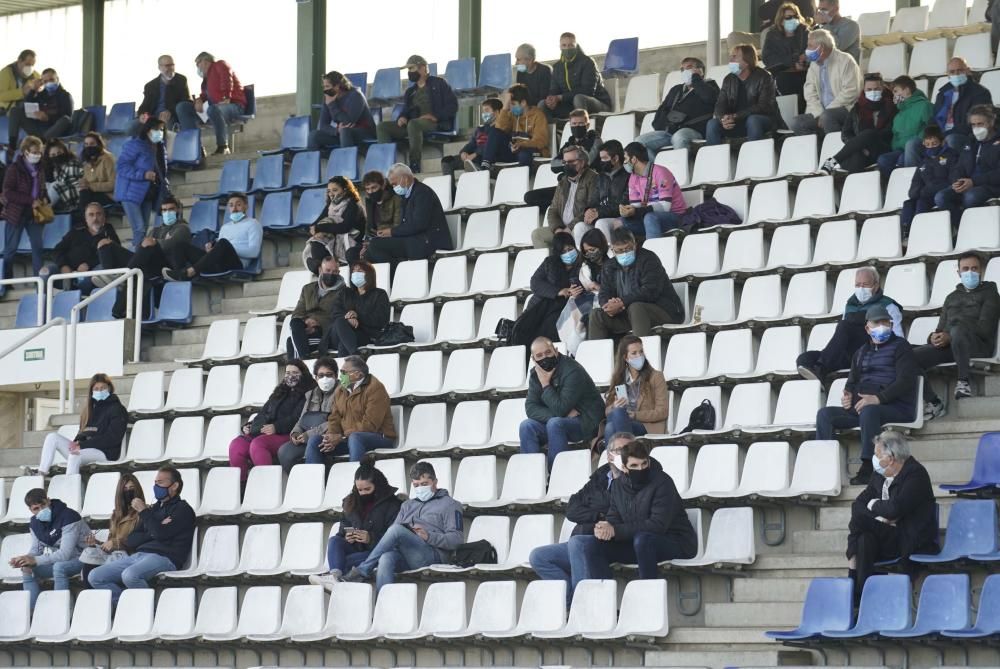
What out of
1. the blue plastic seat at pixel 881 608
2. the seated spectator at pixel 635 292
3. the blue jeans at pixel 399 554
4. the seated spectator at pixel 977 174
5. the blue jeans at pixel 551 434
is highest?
the seated spectator at pixel 977 174

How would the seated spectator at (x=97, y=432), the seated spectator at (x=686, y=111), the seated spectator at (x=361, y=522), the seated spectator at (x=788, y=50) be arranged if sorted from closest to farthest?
the seated spectator at (x=361, y=522) < the seated spectator at (x=97, y=432) < the seated spectator at (x=686, y=111) < the seated spectator at (x=788, y=50)

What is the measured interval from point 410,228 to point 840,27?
3.75m

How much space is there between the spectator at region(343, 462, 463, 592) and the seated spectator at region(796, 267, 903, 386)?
222cm

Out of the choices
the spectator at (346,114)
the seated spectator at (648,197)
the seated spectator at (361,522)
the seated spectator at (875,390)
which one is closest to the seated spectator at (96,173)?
the spectator at (346,114)

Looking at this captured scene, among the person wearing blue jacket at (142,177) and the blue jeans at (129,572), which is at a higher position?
the person wearing blue jacket at (142,177)

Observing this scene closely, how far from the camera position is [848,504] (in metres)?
10.5

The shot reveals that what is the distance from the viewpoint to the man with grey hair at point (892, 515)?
9.55 metres

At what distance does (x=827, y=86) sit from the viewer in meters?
14.5

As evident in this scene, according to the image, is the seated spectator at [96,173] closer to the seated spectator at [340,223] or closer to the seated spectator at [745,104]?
the seated spectator at [340,223]

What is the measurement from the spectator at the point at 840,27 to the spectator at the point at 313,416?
5.09 m

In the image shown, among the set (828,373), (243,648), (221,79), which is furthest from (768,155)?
(221,79)

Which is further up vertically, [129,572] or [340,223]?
[340,223]

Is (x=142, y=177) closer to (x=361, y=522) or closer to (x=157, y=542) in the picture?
(x=157, y=542)

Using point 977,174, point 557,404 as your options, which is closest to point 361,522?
point 557,404
